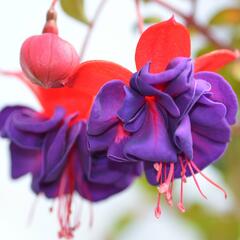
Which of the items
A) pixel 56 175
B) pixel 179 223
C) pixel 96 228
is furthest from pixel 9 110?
pixel 96 228

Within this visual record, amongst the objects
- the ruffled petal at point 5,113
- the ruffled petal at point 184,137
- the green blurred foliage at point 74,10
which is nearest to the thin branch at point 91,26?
the green blurred foliage at point 74,10

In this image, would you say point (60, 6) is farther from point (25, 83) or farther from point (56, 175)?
point (56, 175)

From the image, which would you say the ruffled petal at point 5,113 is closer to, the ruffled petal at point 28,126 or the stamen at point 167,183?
the ruffled petal at point 28,126

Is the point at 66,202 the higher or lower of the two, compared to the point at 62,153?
lower

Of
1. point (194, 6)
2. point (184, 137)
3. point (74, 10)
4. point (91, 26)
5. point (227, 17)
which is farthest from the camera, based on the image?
point (227, 17)

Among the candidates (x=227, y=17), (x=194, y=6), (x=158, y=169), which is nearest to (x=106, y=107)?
(x=158, y=169)

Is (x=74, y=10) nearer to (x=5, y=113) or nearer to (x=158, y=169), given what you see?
(x=5, y=113)
